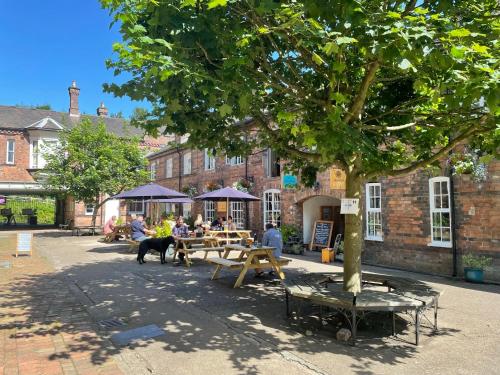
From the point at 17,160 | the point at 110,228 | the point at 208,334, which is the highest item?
the point at 17,160

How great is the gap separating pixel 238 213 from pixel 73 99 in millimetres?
26862

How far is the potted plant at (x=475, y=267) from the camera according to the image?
9.42m

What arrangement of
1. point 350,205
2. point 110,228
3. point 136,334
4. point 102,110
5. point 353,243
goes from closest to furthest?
1. point 136,334
2. point 350,205
3. point 353,243
4. point 110,228
5. point 102,110

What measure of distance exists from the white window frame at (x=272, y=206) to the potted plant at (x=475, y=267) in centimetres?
872

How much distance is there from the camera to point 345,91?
20.3 feet

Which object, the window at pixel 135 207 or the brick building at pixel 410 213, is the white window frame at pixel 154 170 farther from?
the brick building at pixel 410 213

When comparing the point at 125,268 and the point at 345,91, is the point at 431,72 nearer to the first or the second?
the point at 345,91

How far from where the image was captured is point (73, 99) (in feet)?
127

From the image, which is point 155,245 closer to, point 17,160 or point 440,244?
point 440,244

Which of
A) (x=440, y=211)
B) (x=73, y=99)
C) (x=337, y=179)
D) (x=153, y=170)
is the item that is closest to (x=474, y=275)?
(x=440, y=211)

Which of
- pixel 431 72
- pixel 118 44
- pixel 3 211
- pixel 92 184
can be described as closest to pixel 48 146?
pixel 92 184

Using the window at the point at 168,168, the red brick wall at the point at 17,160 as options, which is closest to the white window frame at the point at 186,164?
the window at the point at 168,168

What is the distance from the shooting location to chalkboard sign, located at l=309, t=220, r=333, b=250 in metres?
15.3

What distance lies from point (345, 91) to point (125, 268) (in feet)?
26.9
